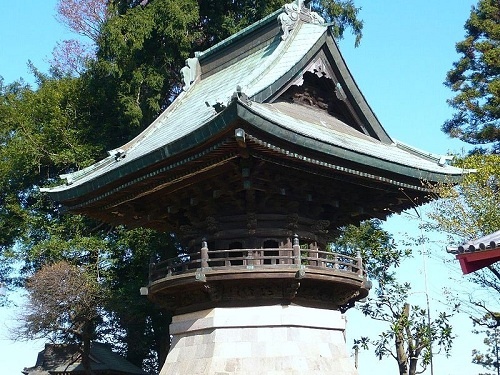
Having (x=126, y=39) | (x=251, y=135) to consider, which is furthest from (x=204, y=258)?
(x=126, y=39)

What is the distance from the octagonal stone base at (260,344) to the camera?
41.5 ft

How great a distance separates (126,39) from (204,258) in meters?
12.7

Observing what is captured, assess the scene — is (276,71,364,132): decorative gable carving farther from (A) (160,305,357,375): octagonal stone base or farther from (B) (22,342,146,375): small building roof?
(B) (22,342,146,375): small building roof

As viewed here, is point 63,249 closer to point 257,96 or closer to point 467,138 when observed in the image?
point 257,96

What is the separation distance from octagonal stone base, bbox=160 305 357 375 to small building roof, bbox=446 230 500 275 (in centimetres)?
593

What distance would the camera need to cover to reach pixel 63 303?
866 inches

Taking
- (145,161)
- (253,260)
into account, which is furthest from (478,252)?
(145,161)

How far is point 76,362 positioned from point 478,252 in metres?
23.9

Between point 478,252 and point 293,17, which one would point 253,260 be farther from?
point 293,17

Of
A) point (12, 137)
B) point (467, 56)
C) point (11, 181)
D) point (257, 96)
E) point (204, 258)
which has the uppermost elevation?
point (467, 56)

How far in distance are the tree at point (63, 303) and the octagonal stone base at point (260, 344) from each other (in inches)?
351

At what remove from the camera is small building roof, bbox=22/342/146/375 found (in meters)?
Result: 25.9

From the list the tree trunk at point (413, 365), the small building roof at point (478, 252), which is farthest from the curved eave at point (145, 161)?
the tree trunk at point (413, 365)

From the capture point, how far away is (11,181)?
2631 cm
